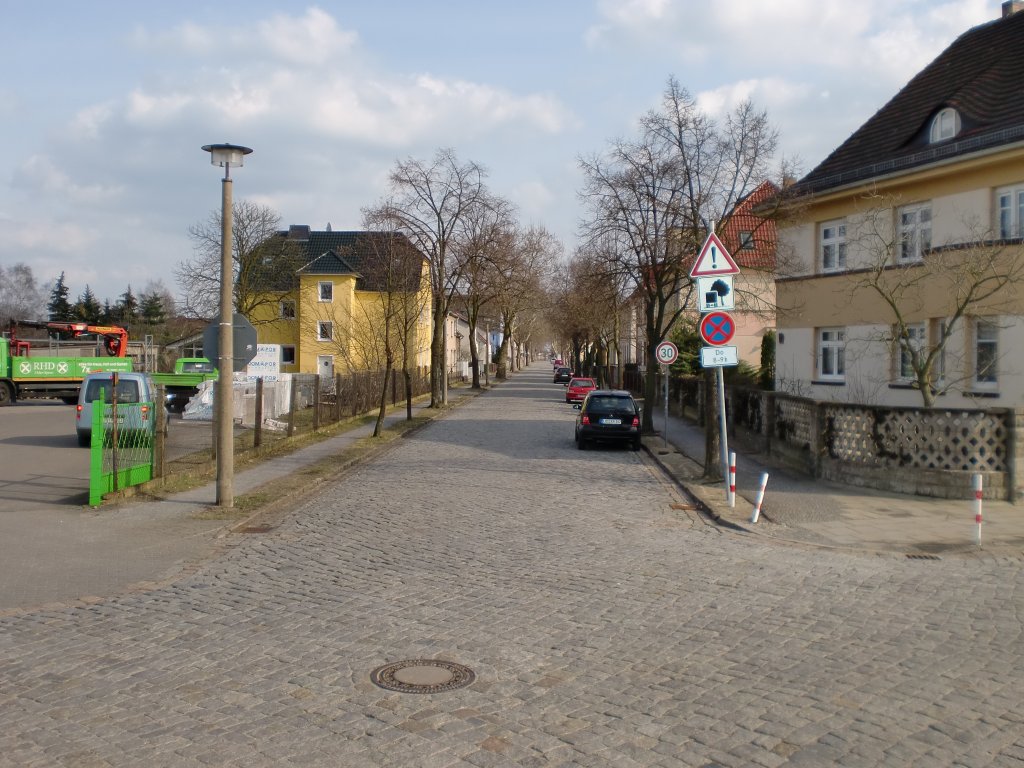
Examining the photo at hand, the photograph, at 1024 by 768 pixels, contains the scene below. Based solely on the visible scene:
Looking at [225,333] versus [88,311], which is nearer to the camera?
[225,333]

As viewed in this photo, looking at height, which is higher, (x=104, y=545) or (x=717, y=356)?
(x=717, y=356)

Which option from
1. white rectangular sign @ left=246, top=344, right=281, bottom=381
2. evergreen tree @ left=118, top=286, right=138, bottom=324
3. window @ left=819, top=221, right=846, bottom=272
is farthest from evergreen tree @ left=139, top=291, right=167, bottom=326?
window @ left=819, top=221, right=846, bottom=272

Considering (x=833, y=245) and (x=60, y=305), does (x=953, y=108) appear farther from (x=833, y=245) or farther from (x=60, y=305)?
(x=60, y=305)

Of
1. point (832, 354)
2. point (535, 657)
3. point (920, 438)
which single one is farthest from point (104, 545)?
point (832, 354)

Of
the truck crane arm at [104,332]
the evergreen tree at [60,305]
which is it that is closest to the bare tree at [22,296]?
the evergreen tree at [60,305]

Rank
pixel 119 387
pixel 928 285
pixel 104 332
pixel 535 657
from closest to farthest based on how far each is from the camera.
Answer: pixel 535 657, pixel 928 285, pixel 119 387, pixel 104 332

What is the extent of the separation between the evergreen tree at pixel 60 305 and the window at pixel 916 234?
275 feet

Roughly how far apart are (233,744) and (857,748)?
10.6ft

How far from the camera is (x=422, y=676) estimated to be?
6004mm

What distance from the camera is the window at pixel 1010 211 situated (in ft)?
63.8

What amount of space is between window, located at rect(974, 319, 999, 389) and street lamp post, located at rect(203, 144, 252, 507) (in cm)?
1501

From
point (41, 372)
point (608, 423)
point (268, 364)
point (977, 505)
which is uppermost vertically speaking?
point (268, 364)

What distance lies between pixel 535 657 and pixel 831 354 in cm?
2095

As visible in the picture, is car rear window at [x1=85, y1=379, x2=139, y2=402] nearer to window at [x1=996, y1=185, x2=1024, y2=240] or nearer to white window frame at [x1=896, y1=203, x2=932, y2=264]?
white window frame at [x1=896, y1=203, x2=932, y2=264]
